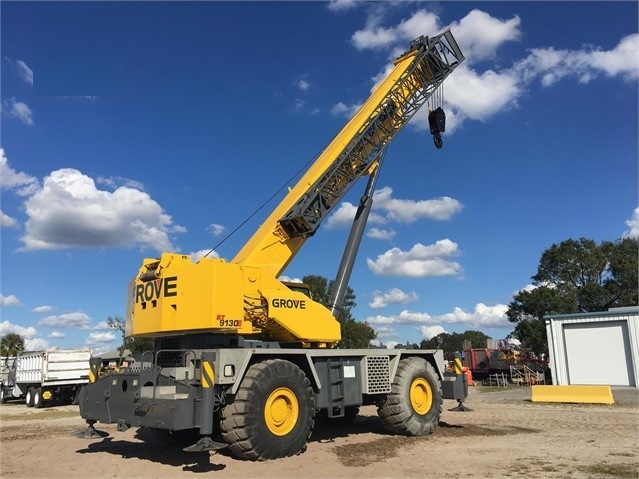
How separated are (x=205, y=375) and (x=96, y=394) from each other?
9.55 feet

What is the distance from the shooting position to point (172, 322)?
10039 mm

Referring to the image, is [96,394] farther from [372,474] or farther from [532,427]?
[532,427]

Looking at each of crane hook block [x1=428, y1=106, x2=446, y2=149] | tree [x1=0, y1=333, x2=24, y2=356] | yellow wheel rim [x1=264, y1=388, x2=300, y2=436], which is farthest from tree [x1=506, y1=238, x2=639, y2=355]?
tree [x1=0, y1=333, x2=24, y2=356]

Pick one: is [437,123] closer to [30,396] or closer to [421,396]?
[421,396]

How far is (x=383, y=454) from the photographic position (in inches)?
389

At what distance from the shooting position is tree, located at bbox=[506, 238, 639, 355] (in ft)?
147

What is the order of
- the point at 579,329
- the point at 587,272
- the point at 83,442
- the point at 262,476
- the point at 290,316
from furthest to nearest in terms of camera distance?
the point at 587,272 → the point at 579,329 → the point at 83,442 → the point at 290,316 → the point at 262,476

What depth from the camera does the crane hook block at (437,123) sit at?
51.7ft

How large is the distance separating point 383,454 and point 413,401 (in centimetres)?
282

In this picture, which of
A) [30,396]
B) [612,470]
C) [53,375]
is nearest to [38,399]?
[30,396]

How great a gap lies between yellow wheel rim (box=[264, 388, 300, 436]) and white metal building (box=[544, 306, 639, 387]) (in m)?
21.2

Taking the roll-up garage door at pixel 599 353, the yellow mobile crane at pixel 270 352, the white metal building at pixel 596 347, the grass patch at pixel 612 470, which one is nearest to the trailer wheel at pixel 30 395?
the yellow mobile crane at pixel 270 352

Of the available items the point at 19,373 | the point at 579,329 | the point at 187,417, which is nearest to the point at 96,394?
the point at 187,417

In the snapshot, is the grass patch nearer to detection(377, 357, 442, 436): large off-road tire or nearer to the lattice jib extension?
detection(377, 357, 442, 436): large off-road tire
